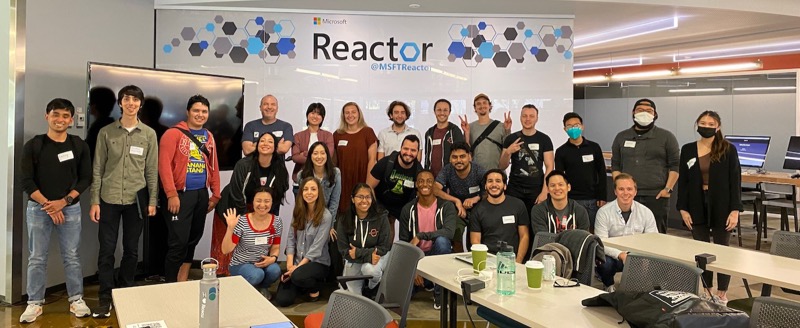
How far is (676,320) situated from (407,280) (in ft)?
4.49

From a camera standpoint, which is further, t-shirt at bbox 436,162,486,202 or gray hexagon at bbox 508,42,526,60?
gray hexagon at bbox 508,42,526,60

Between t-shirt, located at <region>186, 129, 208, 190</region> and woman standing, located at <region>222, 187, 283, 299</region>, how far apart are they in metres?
0.60

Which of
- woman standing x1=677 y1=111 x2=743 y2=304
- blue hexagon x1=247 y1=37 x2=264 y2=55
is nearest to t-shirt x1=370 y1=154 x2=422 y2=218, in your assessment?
blue hexagon x1=247 y1=37 x2=264 y2=55

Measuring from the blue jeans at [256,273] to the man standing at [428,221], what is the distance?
3.51 ft

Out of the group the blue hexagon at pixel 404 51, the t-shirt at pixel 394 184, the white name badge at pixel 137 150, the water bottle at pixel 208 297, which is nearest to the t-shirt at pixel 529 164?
the t-shirt at pixel 394 184

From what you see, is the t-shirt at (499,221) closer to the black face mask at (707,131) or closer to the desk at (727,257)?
the desk at (727,257)

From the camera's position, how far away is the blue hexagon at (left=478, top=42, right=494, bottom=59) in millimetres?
6215

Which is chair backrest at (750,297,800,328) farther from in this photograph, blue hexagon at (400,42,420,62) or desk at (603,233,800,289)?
blue hexagon at (400,42,420,62)

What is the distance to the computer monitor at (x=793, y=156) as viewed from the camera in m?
7.88

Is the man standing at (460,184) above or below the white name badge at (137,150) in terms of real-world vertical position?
below

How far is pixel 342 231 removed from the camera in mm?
4359

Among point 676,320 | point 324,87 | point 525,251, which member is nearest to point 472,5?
point 324,87

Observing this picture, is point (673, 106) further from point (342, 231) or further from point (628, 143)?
point (342, 231)

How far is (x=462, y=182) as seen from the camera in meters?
4.84
